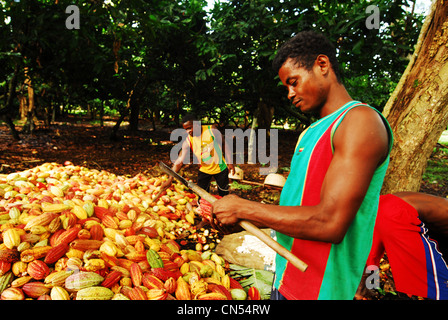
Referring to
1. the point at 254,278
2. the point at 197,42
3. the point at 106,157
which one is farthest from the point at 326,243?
the point at 106,157

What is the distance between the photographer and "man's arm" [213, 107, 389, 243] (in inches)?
27.2

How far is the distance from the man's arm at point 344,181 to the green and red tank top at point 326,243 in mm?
63

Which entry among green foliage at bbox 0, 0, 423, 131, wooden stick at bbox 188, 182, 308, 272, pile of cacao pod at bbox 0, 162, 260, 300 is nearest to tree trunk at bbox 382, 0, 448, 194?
green foliage at bbox 0, 0, 423, 131

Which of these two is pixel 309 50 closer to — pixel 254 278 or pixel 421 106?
pixel 254 278

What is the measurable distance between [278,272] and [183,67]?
7.54 meters

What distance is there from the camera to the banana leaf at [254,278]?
2.11 metres

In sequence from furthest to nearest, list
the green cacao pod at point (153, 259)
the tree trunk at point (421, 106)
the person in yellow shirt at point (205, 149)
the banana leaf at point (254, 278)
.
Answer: the person in yellow shirt at point (205, 149)
the tree trunk at point (421, 106)
the banana leaf at point (254, 278)
the green cacao pod at point (153, 259)

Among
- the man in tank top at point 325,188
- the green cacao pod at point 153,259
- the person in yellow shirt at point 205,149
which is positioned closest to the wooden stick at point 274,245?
the man in tank top at point 325,188

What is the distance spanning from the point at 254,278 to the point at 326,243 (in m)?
1.58

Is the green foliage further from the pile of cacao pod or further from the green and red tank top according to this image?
the green and red tank top

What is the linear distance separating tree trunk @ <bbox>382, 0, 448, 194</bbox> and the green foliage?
1.12 meters

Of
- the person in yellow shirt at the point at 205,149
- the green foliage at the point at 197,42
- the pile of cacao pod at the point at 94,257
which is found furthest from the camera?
the green foliage at the point at 197,42

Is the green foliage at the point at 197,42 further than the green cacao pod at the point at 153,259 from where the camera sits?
Yes

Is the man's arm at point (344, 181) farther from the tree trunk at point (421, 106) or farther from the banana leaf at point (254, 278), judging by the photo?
the tree trunk at point (421, 106)
